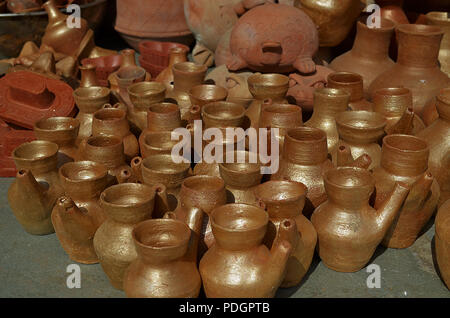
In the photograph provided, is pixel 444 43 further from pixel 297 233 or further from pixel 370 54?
pixel 297 233

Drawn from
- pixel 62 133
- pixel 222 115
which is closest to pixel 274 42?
pixel 222 115

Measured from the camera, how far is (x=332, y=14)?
5.04 metres

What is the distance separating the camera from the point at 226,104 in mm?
3738

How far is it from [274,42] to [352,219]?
1.94 meters

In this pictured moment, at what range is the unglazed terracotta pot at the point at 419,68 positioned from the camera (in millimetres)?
4148

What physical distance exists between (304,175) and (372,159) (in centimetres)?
49

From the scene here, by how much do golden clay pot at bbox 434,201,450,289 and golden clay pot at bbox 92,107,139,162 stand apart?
2.03m

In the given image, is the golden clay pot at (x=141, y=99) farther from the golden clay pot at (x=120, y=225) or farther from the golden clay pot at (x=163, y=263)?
the golden clay pot at (x=163, y=263)

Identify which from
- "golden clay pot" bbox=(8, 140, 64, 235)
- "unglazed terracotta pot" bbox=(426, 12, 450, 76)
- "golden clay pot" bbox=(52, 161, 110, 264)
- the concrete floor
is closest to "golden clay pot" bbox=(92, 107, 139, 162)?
"golden clay pot" bbox=(8, 140, 64, 235)

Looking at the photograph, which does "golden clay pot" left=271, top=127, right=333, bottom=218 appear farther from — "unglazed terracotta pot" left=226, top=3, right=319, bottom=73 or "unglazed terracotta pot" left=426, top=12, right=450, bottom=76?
"unglazed terracotta pot" left=426, top=12, right=450, bottom=76

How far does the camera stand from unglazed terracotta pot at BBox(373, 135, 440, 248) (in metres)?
3.02

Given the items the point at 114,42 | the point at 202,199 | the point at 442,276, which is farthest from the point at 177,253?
the point at 114,42

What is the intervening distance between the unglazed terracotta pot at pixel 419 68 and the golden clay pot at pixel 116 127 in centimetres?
210

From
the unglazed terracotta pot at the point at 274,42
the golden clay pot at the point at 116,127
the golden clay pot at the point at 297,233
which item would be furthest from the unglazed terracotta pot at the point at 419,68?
the golden clay pot at the point at 116,127
